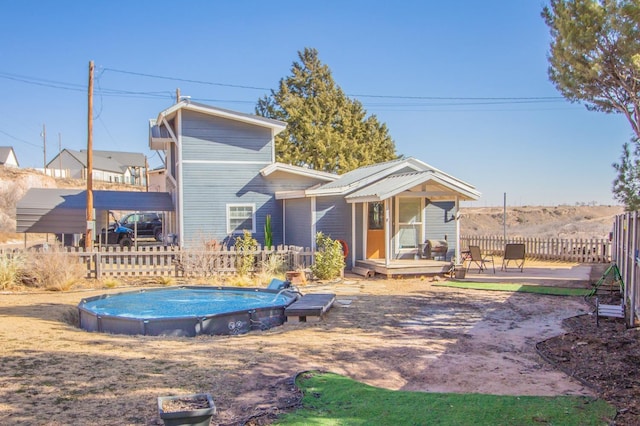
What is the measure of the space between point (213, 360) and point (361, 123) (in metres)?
30.4

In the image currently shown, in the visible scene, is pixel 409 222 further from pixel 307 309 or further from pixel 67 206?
pixel 67 206

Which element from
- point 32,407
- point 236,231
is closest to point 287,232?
point 236,231

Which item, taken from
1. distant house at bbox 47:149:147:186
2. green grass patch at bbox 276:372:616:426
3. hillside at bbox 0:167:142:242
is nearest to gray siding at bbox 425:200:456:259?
green grass patch at bbox 276:372:616:426

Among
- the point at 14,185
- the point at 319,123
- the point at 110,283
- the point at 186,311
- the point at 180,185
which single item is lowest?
the point at 186,311

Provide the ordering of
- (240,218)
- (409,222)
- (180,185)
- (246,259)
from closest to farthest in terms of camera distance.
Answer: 1. (246,259)
2. (409,222)
3. (180,185)
4. (240,218)

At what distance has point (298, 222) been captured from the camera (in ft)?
59.7

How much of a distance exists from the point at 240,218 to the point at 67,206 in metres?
6.33

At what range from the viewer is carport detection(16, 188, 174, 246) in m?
17.9

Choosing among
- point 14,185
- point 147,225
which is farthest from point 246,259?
point 14,185

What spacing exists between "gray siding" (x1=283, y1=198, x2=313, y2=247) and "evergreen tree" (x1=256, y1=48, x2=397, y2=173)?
42.3ft

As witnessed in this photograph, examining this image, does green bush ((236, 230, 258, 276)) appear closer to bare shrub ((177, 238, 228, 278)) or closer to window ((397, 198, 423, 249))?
bare shrub ((177, 238, 228, 278))

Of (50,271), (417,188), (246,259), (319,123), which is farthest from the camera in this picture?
(319,123)

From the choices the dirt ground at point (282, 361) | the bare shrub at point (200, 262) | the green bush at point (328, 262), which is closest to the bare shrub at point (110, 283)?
the bare shrub at point (200, 262)

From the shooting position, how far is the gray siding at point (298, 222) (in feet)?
57.3
